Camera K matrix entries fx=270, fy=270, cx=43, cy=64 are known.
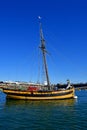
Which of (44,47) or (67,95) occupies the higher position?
(44,47)

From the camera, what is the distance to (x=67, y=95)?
68.8m

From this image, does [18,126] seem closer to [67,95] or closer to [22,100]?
[22,100]

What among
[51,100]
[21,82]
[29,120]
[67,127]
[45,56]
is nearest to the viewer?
[67,127]

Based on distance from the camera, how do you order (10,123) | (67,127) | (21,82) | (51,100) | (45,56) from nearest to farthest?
(67,127) < (10,123) < (51,100) < (45,56) < (21,82)

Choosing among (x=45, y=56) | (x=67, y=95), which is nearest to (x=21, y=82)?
(x=45, y=56)

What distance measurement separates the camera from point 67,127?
2809 cm

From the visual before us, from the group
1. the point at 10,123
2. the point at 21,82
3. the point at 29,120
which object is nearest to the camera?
the point at 10,123

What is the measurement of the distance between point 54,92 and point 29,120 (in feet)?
108

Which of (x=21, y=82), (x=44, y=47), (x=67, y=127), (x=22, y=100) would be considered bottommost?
(x=67, y=127)

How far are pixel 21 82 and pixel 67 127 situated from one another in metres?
68.6

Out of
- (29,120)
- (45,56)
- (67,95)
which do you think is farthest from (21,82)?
(29,120)

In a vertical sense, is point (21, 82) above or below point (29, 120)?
above

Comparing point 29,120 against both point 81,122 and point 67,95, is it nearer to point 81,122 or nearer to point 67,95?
point 81,122

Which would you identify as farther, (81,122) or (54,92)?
(54,92)
